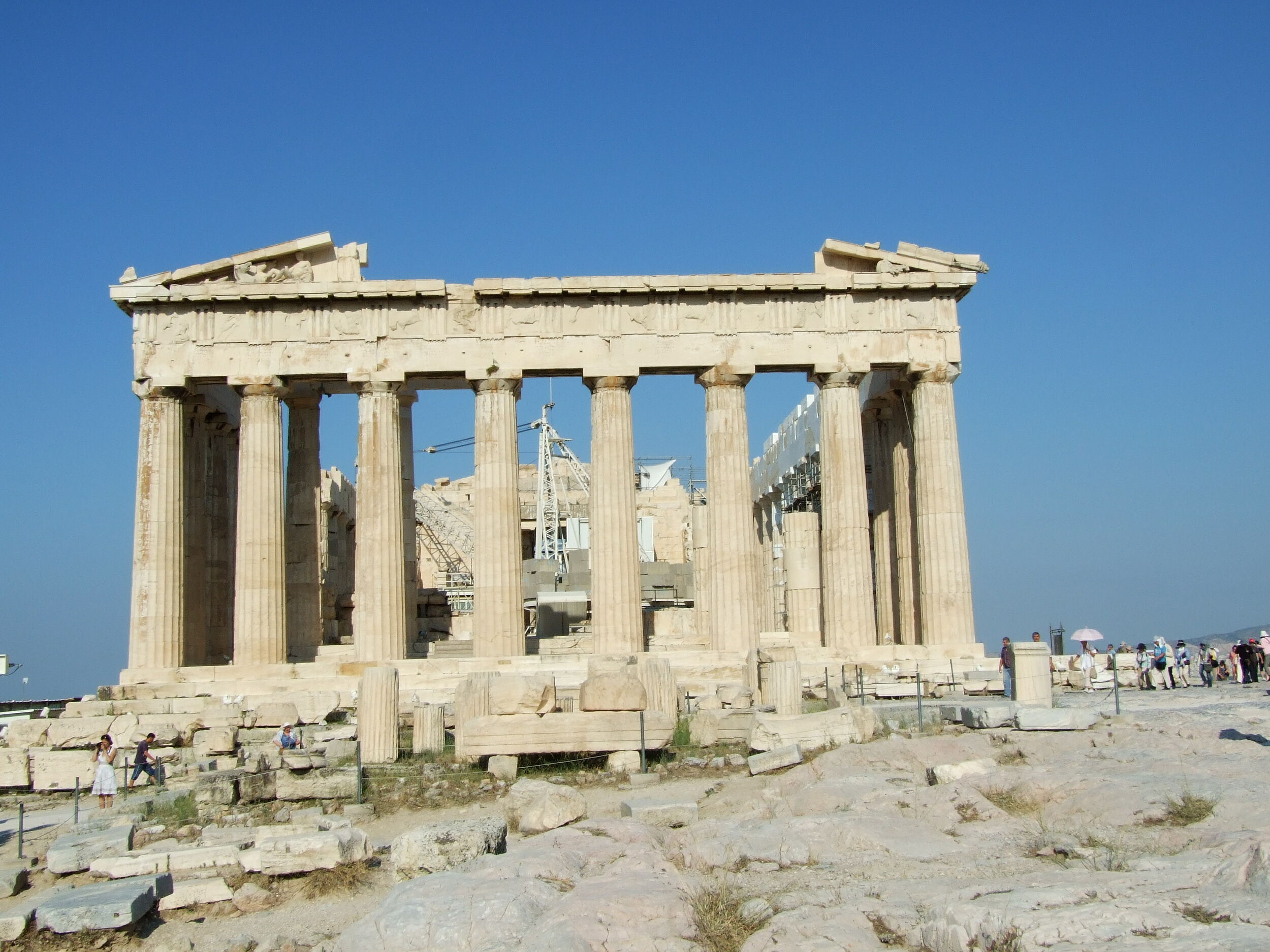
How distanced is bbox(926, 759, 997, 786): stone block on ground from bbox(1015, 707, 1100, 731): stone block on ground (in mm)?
3253

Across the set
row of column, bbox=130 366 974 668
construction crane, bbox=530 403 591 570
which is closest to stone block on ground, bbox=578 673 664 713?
row of column, bbox=130 366 974 668

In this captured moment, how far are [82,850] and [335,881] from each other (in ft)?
12.2

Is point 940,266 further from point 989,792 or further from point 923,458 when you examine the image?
point 989,792

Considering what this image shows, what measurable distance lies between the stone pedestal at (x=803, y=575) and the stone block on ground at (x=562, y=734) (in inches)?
650

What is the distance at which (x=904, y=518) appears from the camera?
3656 cm

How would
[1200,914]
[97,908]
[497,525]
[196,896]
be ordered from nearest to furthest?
[1200,914], [97,908], [196,896], [497,525]

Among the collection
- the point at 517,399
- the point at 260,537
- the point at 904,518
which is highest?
the point at 517,399

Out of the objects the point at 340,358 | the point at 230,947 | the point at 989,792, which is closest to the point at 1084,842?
the point at 989,792

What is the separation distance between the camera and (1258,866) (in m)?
9.77

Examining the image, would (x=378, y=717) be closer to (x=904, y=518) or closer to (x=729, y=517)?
(x=729, y=517)

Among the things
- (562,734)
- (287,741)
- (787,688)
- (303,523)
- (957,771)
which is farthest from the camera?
(303,523)

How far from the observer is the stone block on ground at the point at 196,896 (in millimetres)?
14000

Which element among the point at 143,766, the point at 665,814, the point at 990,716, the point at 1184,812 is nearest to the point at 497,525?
the point at 143,766

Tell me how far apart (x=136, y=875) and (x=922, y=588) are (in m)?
23.1
